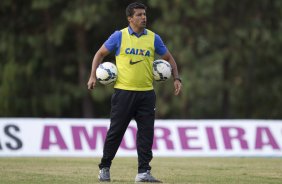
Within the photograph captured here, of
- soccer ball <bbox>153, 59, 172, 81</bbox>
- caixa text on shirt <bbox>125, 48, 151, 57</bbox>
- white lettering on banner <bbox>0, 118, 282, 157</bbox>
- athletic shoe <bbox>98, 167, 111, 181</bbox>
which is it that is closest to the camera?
caixa text on shirt <bbox>125, 48, 151, 57</bbox>

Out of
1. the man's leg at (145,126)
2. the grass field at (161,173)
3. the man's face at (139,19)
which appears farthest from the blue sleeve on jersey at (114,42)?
the grass field at (161,173)

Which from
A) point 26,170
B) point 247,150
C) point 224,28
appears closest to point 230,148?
point 247,150

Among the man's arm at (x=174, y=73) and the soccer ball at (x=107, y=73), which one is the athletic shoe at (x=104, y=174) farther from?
the man's arm at (x=174, y=73)

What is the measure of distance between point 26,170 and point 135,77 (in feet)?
10.2

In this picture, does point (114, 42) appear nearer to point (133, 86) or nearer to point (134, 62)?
point (134, 62)

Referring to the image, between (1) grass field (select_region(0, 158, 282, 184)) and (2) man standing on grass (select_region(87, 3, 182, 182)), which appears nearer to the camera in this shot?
(2) man standing on grass (select_region(87, 3, 182, 182))

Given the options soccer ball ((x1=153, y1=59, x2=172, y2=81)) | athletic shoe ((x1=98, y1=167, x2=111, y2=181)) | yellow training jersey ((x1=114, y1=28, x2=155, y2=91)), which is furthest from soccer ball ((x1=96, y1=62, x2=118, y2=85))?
athletic shoe ((x1=98, y1=167, x2=111, y2=181))

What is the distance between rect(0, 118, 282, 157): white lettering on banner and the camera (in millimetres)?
18344

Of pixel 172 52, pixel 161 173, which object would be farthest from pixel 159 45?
pixel 172 52

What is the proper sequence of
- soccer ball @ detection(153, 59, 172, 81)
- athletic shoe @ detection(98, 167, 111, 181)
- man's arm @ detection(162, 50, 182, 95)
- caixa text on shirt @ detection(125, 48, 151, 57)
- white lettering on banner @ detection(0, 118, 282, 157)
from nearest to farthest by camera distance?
caixa text on shirt @ detection(125, 48, 151, 57) < athletic shoe @ detection(98, 167, 111, 181) < soccer ball @ detection(153, 59, 172, 81) < man's arm @ detection(162, 50, 182, 95) < white lettering on banner @ detection(0, 118, 282, 157)

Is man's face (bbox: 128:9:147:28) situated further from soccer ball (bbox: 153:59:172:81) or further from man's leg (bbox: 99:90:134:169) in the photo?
man's leg (bbox: 99:90:134:169)

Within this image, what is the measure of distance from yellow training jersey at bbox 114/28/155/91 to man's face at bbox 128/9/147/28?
0.16 metres

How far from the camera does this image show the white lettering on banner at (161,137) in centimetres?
1834

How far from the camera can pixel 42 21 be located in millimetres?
35906
